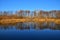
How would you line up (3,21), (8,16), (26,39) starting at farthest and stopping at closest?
(8,16) → (3,21) → (26,39)

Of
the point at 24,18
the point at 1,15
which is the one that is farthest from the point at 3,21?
the point at 24,18

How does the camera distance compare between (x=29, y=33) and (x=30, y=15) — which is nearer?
(x=29, y=33)

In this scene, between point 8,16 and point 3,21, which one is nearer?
point 3,21

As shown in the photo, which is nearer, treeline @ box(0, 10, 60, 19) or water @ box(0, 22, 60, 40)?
water @ box(0, 22, 60, 40)

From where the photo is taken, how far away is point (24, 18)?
18.5ft

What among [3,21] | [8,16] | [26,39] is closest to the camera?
[26,39]

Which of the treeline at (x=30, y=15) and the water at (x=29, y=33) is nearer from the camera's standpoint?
the water at (x=29, y=33)

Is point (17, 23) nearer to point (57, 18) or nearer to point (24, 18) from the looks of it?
point (24, 18)

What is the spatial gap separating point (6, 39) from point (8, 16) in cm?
283

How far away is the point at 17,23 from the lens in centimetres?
570

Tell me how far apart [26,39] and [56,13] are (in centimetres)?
299

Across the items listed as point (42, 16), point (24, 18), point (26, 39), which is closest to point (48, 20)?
point (42, 16)

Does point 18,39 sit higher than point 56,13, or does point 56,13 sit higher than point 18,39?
point 56,13

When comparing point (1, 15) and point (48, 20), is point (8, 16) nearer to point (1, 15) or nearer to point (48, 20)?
point (1, 15)
